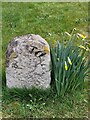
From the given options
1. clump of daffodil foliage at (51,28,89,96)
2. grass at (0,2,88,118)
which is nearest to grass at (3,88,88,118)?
grass at (0,2,88,118)

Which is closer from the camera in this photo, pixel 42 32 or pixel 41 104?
pixel 41 104

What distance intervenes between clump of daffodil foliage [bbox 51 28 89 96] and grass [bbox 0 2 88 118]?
0.16 metres

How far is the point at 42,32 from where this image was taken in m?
8.03

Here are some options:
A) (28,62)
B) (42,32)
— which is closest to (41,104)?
(28,62)

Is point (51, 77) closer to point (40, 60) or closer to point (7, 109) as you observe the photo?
point (40, 60)

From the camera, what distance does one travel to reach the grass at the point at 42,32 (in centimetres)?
531

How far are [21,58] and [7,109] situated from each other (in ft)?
2.39

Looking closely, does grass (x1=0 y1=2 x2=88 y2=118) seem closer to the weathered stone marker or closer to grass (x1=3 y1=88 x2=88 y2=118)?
grass (x1=3 y1=88 x2=88 y2=118)

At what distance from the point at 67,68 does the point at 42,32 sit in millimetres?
2789

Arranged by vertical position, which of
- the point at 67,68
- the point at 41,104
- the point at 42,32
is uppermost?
the point at 42,32

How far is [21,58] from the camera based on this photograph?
17.4 feet

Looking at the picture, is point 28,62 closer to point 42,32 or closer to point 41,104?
point 41,104

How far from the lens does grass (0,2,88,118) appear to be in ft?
17.4

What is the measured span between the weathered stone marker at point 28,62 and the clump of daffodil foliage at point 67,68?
13 centimetres
